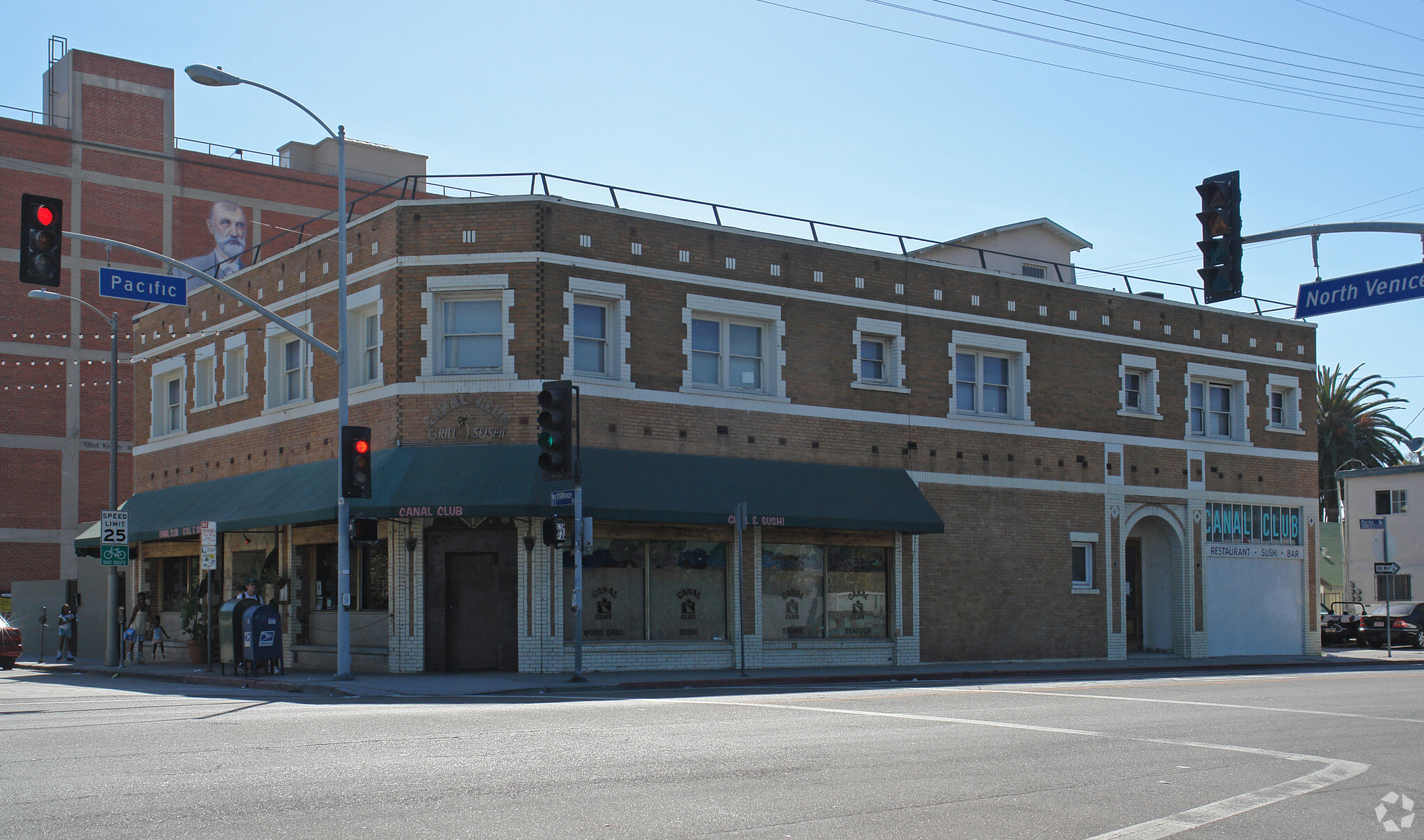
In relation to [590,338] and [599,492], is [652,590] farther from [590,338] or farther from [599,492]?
[590,338]

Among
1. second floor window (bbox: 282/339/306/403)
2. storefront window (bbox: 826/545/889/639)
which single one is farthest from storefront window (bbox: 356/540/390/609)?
storefront window (bbox: 826/545/889/639)

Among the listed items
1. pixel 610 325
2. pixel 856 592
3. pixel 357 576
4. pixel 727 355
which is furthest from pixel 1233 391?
pixel 357 576

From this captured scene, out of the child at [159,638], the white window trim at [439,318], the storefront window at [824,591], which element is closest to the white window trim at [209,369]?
the child at [159,638]

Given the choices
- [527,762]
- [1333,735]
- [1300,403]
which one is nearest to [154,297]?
[527,762]

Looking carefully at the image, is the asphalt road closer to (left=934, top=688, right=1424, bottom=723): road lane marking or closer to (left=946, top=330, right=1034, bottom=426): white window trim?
(left=934, top=688, right=1424, bottom=723): road lane marking

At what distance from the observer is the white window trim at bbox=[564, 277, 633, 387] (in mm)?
24812

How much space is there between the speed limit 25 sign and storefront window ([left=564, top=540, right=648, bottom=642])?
1048 centimetres

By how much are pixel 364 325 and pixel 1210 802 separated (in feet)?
67.0

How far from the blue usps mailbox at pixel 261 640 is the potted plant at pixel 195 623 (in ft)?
19.3

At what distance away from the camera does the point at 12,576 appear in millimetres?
47156

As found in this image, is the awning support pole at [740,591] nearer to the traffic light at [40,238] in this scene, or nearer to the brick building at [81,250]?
the traffic light at [40,238]

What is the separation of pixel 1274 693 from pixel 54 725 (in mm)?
16344

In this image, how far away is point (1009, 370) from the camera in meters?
30.9

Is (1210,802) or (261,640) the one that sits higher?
(1210,802)
